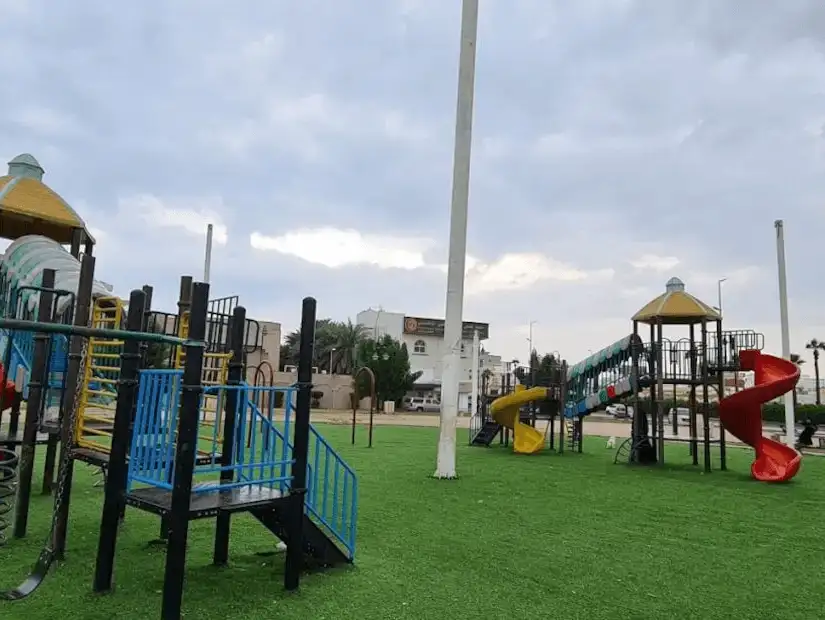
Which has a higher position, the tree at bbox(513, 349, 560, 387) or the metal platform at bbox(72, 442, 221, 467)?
the tree at bbox(513, 349, 560, 387)

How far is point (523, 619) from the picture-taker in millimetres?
4219

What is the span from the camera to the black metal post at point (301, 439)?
189 inches

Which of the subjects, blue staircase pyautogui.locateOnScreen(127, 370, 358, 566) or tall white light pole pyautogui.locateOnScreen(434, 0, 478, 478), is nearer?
blue staircase pyautogui.locateOnScreen(127, 370, 358, 566)

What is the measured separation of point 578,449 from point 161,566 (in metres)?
14.6

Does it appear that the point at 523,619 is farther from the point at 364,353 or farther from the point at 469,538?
the point at 364,353

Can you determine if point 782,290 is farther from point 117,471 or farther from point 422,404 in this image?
point 422,404

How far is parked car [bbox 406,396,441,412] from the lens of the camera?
2090 inches

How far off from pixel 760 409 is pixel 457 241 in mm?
7516

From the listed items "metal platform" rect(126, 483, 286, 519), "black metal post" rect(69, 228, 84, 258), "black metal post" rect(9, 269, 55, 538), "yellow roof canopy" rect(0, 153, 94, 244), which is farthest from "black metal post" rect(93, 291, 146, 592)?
"yellow roof canopy" rect(0, 153, 94, 244)

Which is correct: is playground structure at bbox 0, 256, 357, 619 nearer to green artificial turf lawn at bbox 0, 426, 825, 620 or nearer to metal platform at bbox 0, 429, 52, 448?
green artificial turf lawn at bbox 0, 426, 825, 620

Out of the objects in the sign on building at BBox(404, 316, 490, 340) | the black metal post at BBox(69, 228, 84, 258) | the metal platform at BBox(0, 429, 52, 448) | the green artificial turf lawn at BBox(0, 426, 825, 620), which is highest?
the sign on building at BBox(404, 316, 490, 340)

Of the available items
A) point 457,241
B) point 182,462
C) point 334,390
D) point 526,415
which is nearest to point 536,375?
point 526,415

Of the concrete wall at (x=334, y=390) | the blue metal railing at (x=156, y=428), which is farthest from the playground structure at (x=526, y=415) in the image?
the concrete wall at (x=334, y=390)

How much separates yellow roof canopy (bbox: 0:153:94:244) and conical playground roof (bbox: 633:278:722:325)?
1203 centimetres
